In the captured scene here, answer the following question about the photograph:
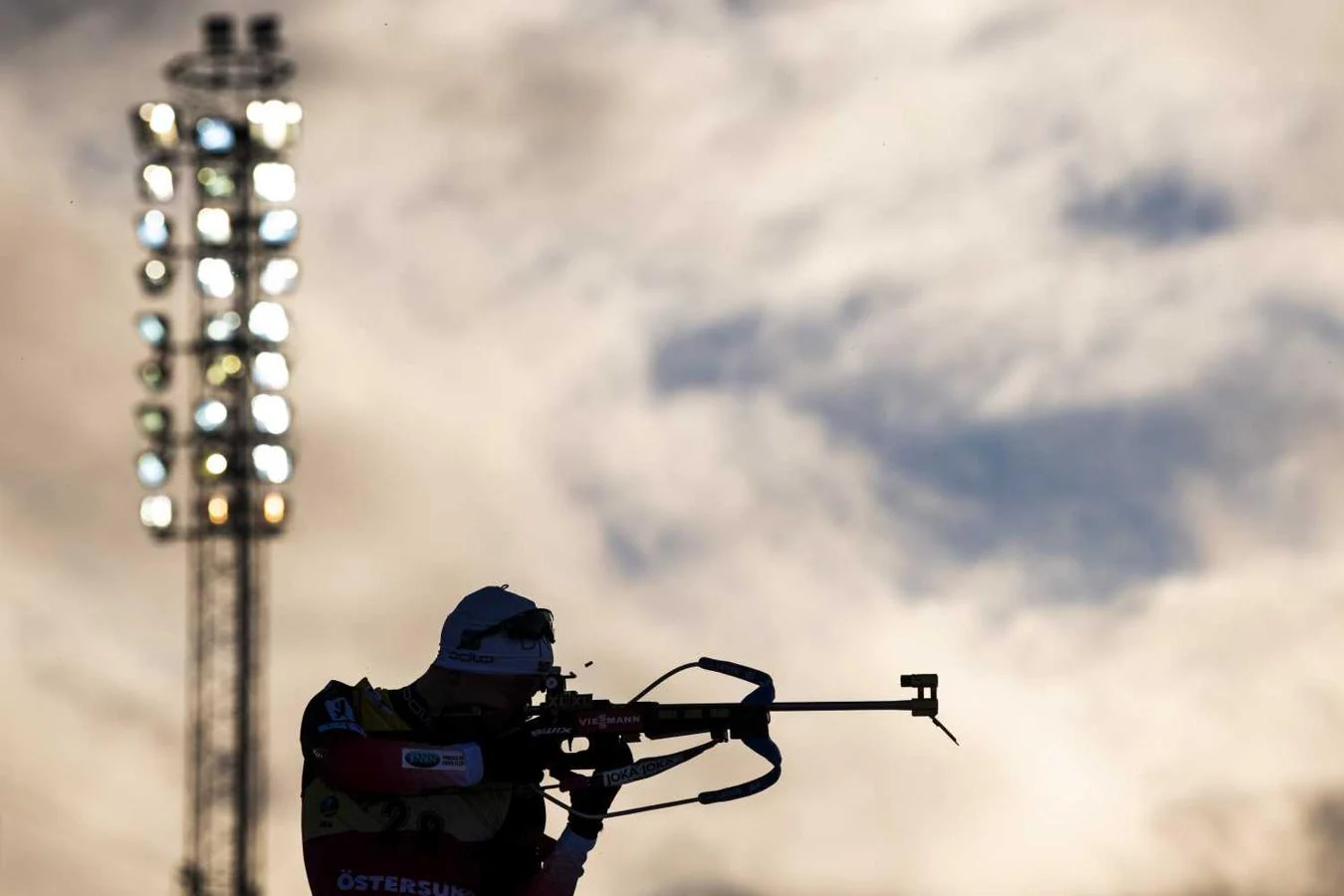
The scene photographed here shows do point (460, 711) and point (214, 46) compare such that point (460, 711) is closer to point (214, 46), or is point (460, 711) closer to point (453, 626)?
point (453, 626)

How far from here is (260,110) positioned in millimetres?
40000

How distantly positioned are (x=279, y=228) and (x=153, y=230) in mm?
1606

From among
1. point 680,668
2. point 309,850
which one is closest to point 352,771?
point 309,850

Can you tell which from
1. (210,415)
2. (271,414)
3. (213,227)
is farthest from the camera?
(213,227)

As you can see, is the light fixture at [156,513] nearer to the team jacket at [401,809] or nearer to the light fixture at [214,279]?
the light fixture at [214,279]

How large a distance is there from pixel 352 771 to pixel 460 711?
2.83ft

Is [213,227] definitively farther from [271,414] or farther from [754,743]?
[754,743]

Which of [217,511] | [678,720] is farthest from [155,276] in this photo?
[678,720]

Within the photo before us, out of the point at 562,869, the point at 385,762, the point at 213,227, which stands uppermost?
the point at 213,227

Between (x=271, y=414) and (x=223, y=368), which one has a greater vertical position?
(x=223, y=368)

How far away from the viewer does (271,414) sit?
3938 cm

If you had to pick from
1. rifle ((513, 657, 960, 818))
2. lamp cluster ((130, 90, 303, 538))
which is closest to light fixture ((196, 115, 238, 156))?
lamp cluster ((130, 90, 303, 538))

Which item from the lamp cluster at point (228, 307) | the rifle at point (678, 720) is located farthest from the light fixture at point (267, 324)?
the rifle at point (678, 720)

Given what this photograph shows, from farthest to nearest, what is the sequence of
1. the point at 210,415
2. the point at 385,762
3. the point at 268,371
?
1. the point at 268,371
2. the point at 210,415
3. the point at 385,762
